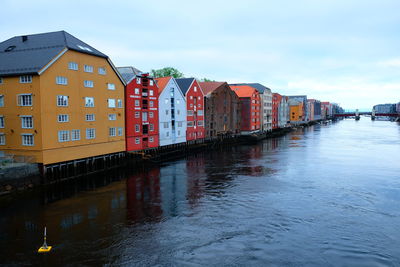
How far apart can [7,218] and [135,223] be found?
1061cm

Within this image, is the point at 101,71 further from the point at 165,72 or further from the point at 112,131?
the point at 165,72

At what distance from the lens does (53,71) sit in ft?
121

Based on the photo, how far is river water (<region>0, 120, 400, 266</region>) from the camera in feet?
62.8

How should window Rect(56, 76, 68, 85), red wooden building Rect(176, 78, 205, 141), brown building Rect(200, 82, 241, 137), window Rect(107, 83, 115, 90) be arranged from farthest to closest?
brown building Rect(200, 82, 241, 137) → red wooden building Rect(176, 78, 205, 141) → window Rect(107, 83, 115, 90) → window Rect(56, 76, 68, 85)

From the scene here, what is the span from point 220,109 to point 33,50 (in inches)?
2112

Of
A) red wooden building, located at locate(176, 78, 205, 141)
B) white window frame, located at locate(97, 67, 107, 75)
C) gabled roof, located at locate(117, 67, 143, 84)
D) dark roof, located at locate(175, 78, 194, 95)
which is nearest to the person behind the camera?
white window frame, located at locate(97, 67, 107, 75)

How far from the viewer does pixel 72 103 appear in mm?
39688

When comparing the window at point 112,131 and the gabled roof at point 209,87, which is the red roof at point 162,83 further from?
the gabled roof at point 209,87

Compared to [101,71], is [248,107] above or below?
below

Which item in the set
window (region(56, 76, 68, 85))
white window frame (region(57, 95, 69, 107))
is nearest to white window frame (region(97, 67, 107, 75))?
window (region(56, 76, 68, 85))

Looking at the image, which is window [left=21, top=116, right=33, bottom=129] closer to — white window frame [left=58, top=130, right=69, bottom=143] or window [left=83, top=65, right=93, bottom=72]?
white window frame [left=58, top=130, right=69, bottom=143]

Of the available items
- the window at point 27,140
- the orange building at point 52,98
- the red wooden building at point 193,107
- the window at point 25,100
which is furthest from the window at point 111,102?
the red wooden building at point 193,107

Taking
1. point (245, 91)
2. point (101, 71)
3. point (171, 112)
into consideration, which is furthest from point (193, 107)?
point (245, 91)

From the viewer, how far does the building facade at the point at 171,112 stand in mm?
61000
